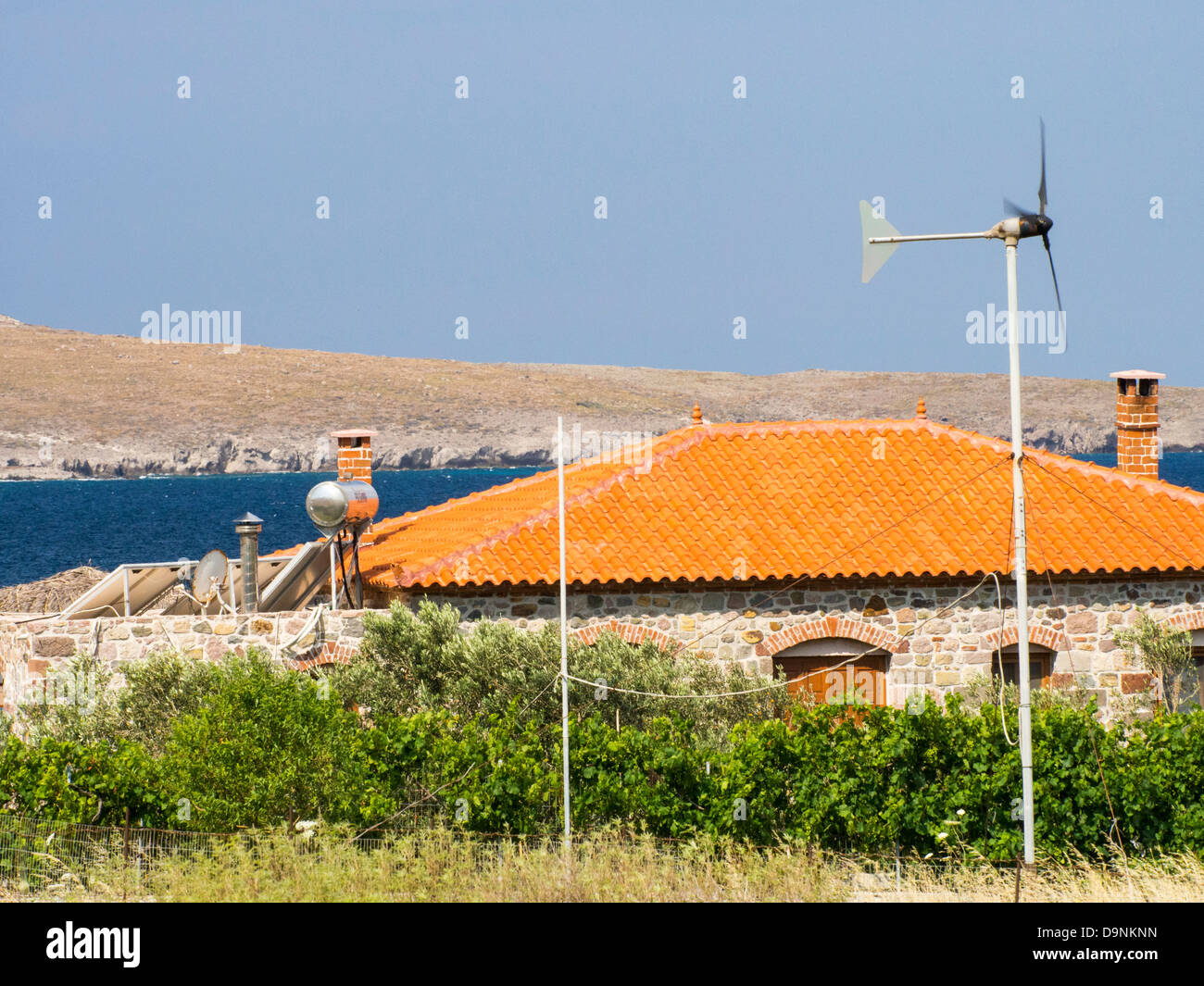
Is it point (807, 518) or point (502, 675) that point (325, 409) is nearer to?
point (807, 518)

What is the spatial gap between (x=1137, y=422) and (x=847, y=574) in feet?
23.6

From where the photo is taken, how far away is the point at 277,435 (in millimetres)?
179250

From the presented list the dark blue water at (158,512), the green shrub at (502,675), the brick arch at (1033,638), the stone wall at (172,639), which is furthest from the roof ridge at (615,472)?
the dark blue water at (158,512)

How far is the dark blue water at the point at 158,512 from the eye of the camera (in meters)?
82.8

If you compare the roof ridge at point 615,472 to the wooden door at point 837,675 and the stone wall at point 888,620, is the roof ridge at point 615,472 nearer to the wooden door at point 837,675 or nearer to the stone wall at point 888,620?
the stone wall at point 888,620

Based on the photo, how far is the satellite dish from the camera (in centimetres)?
1819

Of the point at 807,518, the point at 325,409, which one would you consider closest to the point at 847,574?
the point at 807,518

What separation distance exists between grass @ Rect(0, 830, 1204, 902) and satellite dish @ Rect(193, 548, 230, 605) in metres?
6.45

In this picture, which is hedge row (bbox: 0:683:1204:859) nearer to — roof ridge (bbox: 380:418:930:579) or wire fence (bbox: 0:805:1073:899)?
wire fence (bbox: 0:805:1073:899)

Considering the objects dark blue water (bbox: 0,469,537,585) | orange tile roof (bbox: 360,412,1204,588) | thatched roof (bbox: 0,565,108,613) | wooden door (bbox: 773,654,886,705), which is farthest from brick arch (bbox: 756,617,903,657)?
dark blue water (bbox: 0,469,537,585)
